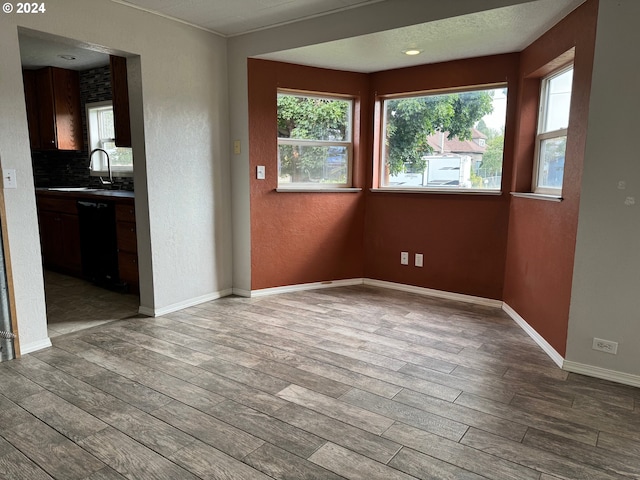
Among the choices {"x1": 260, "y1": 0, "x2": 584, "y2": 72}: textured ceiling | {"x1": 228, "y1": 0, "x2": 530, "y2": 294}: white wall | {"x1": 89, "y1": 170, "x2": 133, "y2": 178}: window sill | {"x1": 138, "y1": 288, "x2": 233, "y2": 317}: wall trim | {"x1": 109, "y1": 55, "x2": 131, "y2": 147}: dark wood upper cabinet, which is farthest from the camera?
{"x1": 89, "y1": 170, "x2": 133, "y2": 178}: window sill

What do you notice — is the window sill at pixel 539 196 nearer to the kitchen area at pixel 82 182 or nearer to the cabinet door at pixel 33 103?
the kitchen area at pixel 82 182

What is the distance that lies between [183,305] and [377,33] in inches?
108

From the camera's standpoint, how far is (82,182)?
5703 millimetres

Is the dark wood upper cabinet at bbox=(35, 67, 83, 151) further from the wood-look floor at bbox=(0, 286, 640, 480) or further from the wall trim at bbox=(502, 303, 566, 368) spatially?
the wall trim at bbox=(502, 303, 566, 368)

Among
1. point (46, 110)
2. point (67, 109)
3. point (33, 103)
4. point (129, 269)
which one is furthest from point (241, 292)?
point (33, 103)

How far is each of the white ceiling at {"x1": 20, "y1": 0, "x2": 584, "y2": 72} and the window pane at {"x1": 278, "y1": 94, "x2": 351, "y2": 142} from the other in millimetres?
378

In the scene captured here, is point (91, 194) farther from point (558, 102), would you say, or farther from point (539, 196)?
point (558, 102)

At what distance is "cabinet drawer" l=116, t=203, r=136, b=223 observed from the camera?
393 centimetres

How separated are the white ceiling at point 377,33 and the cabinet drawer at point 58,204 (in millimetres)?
1571

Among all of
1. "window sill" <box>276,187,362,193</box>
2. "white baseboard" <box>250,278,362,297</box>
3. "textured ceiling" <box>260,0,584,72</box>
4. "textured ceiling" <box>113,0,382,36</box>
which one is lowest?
"white baseboard" <box>250,278,362,297</box>

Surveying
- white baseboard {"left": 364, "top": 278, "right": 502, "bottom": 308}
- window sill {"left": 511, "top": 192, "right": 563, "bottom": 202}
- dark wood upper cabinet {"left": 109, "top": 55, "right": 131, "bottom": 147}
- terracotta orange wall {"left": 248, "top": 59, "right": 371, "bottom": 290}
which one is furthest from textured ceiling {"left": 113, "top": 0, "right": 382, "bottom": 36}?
white baseboard {"left": 364, "top": 278, "right": 502, "bottom": 308}

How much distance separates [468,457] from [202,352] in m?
1.79

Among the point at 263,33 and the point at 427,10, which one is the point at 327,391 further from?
the point at 263,33

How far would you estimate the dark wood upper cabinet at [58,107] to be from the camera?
17.2 ft
